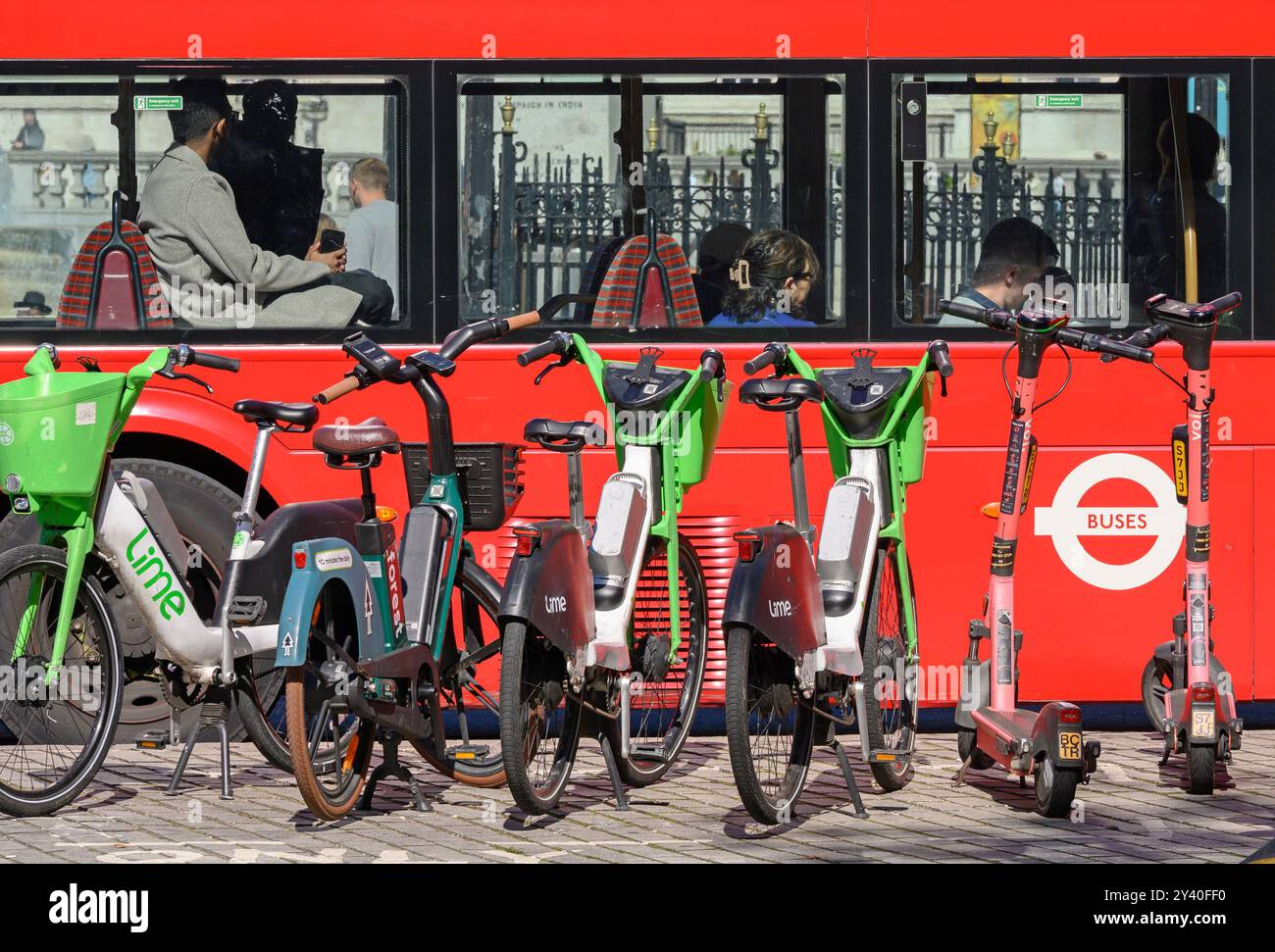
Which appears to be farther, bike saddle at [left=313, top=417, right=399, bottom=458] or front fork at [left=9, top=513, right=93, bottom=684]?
front fork at [left=9, top=513, right=93, bottom=684]

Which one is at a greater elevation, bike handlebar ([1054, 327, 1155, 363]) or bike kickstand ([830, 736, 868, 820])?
bike handlebar ([1054, 327, 1155, 363])

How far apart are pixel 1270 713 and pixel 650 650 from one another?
344 cm

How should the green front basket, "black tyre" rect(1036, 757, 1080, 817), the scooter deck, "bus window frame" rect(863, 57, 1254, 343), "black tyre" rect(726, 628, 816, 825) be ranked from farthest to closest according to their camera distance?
"bus window frame" rect(863, 57, 1254, 343)
the scooter deck
"black tyre" rect(1036, 757, 1080, 817)
the green front basket
"black tyre" rect(726, 628, 816, 825)

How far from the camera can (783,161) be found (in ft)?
28.5

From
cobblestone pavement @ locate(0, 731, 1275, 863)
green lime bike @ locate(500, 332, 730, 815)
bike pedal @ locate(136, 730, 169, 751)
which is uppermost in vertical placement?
green lime bike @ locate(500, 332, 730, 815)

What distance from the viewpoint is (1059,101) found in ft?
28.5

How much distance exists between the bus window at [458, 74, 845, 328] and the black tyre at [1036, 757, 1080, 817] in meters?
2.46

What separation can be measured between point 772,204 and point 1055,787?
261 cm

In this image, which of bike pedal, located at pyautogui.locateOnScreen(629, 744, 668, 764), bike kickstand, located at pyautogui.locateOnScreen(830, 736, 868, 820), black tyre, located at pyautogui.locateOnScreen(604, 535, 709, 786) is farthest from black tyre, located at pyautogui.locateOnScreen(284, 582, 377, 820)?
bike kickstand, located at pyautogui.locateOnScreen(830, 736, 868, 820)

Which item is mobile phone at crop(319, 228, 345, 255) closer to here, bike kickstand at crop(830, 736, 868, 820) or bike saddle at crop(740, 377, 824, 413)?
bike saddle at crop(740, 377, 824, 413)

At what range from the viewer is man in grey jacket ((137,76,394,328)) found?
28.3 ft

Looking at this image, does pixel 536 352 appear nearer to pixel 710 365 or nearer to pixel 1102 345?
pixel 710 365

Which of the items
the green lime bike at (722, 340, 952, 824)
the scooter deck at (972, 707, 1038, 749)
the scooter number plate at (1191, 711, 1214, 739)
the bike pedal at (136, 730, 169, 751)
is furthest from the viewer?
the scooter number plate at (1191, 711, 1214, 739)

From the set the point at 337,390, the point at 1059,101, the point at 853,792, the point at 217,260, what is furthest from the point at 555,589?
the point at 1059,101
